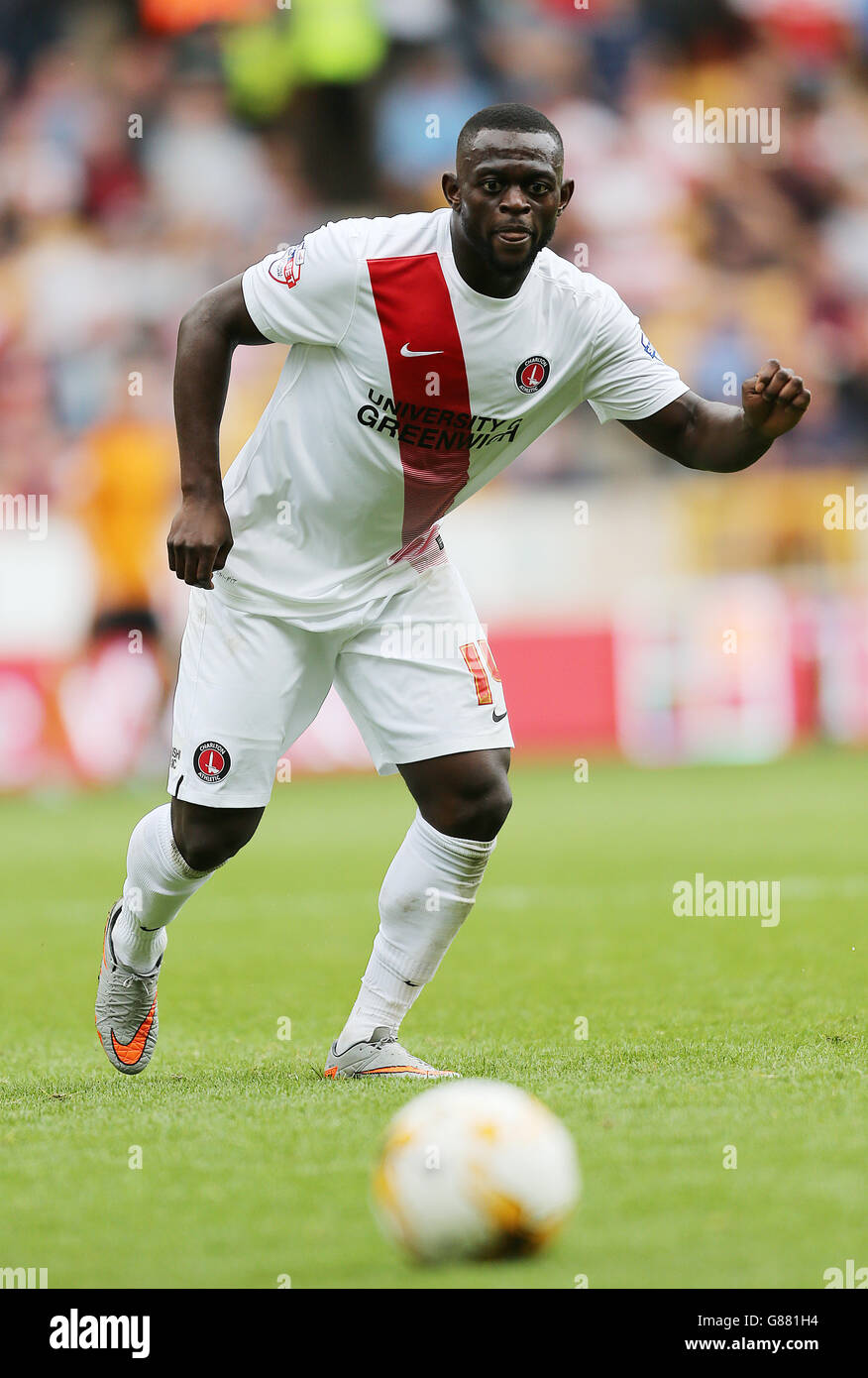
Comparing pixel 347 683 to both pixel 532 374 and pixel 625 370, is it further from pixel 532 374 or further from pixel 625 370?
pixel 625 370

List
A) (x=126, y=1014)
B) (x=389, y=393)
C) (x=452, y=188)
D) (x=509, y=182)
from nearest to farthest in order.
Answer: (x=509, y=182) → (x=452, y=188) → (x=389, y=393) → (x=126, y=1014)

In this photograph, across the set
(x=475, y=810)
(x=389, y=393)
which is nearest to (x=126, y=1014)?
(x=475, y=810)

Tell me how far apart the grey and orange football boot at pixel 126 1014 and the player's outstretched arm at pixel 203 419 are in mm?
1059

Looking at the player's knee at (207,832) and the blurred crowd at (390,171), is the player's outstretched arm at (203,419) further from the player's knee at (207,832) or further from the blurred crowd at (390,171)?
the blurred crowd at (390,171)

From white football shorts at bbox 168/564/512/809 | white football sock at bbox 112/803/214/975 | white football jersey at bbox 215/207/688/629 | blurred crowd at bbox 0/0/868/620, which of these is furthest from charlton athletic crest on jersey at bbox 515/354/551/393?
blurred crowd at bbox 0/0/868/620

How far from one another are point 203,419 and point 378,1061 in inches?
63.0

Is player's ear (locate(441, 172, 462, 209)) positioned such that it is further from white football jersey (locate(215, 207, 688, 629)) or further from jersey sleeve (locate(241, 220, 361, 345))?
jersey sleeve (locate(241, 220, 361, 345))

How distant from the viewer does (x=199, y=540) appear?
14.6 feet

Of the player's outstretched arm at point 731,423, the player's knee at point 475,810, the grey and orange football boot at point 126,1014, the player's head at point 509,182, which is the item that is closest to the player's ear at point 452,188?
the player's head at point 509,182

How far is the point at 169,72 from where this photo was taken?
18609 mm

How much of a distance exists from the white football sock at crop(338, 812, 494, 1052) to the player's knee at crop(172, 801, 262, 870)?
389 millimetres

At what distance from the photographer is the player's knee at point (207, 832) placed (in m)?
4.71
